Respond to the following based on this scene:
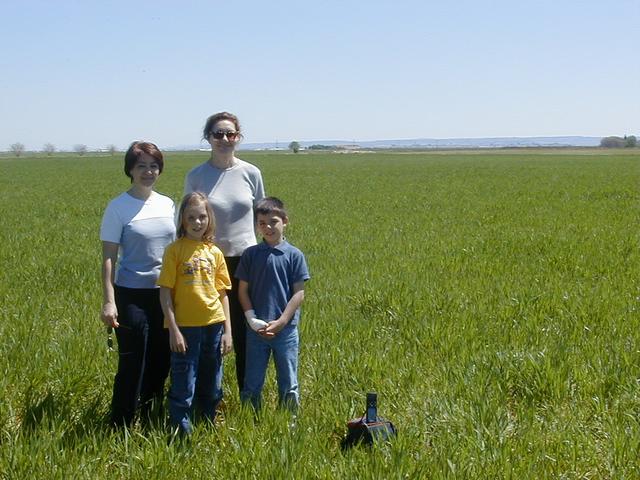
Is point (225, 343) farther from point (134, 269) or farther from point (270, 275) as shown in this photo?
point (134, 269)

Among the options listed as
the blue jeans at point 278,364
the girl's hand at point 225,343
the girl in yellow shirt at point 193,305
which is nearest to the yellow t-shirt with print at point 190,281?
the girl in yellow shirt at point 193,305

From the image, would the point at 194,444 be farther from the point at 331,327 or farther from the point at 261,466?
the point at 331,327

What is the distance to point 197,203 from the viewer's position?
392 cm

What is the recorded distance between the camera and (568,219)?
15.1 m

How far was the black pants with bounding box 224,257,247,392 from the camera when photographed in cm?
439

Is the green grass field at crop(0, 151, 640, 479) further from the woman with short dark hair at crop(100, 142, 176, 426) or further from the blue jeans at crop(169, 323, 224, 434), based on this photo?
the woman with short dark hair at crop(100, 142, 176, 426)

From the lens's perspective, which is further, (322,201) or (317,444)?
(322,201)

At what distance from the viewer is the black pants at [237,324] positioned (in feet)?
14.4

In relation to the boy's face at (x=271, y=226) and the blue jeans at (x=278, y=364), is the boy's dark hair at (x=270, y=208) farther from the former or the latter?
the blue jeans at (x=278, y=364)

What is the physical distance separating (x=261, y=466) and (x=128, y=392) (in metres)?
1.06

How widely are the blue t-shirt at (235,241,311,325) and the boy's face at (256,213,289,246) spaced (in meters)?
0.05

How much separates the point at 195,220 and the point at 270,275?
1.73 feet

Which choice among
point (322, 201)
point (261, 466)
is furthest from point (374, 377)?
point (322, 201)

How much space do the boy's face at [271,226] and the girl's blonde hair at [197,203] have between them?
0.28 m
